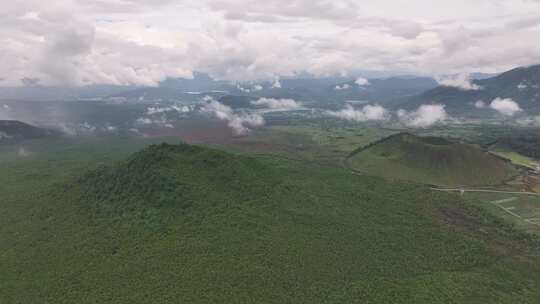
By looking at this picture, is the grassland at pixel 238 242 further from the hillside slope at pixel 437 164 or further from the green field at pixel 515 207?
the hillside slope at pixel 437 164

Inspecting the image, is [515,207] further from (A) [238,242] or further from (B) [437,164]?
(A) [238,242]

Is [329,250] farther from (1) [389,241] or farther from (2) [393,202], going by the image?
(2) [393,202]

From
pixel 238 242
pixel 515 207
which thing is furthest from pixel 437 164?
pixel 238 242

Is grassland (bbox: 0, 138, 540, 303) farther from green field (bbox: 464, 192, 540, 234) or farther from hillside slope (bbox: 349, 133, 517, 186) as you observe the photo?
hillside slope (bbox: 349, 133, 517, 186)

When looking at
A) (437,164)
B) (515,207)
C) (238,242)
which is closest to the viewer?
(238,242)

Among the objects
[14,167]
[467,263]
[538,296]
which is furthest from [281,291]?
[14,167]
